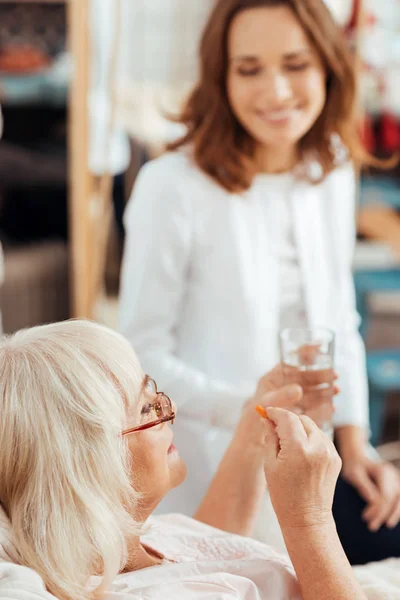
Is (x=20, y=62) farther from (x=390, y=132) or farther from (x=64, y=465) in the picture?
(x=64, y=465)

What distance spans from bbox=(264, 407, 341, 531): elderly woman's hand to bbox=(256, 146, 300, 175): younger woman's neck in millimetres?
935

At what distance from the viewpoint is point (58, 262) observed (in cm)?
365

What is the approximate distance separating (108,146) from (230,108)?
95 cm

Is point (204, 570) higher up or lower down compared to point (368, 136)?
lower down

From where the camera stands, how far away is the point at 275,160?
1.87 meters

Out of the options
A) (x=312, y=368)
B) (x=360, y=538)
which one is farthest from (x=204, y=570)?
(x=360, y=538)

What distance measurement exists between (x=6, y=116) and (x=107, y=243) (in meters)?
1.04

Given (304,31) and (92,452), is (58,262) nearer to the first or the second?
(304,31)

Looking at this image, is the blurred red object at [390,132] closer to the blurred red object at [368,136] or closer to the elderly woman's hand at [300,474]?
the blurred red object at [368,136]

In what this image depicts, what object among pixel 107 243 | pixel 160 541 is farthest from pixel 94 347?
pixel 107 243

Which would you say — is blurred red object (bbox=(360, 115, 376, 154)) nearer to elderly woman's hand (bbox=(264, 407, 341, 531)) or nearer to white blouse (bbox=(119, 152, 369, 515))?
white blouse (bbox=(119, 152, 369, 515))

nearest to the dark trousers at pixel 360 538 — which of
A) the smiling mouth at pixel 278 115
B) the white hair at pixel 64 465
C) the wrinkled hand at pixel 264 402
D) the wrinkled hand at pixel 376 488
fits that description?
the wrinkled hand at pixel 376 488

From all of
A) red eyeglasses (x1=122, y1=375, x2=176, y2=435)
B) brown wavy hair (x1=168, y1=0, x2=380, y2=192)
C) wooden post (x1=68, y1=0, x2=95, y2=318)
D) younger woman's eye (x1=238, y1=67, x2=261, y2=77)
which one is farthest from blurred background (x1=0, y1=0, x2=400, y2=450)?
red eyeglasses (x1=122, y1=375, x2=176, y2=435)

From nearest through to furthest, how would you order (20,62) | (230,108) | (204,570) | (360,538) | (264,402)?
(204,570) < (264,402) < (360,538) < (230,108) < (20,62)
